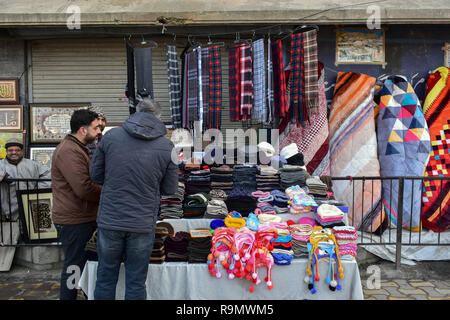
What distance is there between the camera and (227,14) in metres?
5.22

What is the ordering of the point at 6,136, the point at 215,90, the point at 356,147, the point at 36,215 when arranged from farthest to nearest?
the point at 6,136 → the point at 356,147 → the point at 215,90 → the point at 36,215

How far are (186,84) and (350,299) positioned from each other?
3416 mm

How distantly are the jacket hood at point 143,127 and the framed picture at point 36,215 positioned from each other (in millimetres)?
2652

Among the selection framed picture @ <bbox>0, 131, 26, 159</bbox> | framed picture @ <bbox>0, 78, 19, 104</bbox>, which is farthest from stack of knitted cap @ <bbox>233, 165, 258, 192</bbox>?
framed picture @ <bbox>0, 78, 19, 104</bbox>

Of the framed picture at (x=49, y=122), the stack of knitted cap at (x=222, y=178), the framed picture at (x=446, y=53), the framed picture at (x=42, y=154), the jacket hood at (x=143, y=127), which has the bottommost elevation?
the stack of knitted cap at (x=222, y=178)

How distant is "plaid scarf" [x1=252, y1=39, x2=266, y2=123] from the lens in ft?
16.8

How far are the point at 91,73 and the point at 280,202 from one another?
12.4 feet

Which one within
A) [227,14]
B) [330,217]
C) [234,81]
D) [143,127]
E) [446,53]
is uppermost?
[227,14]

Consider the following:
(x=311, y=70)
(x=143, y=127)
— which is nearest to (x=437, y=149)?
(x=311, y=70)

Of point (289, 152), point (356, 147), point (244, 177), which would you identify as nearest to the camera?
point (244, 177)

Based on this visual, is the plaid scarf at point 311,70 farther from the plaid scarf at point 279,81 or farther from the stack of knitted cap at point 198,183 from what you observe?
the stack of knitted cap at point 198,183

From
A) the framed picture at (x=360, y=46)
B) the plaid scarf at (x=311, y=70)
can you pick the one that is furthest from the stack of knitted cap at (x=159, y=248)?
the framed picture at (x=360, y=46)

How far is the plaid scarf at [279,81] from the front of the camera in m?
5.22

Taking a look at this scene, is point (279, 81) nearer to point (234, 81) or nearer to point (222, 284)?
point (234, 81)
